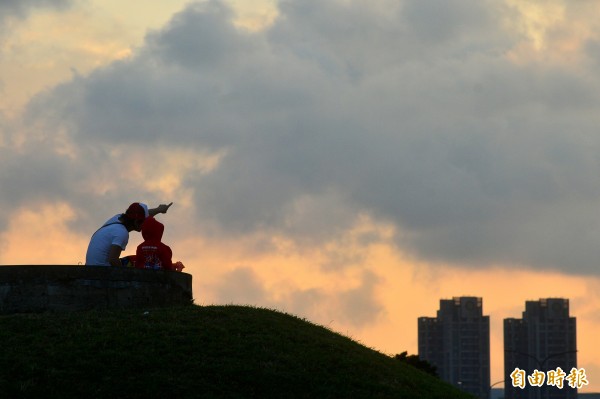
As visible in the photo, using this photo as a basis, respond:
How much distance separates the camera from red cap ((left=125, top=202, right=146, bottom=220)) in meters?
23.1

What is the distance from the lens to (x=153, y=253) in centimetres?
2356

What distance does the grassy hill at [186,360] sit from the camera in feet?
62.2

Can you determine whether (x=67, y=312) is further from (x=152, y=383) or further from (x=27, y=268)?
(x=152, y=383)

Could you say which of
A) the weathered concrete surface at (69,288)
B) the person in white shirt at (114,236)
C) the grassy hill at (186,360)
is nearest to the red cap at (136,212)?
the person in white shirt at (114,236)

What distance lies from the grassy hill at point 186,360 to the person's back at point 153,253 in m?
0.99

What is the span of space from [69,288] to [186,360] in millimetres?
3466

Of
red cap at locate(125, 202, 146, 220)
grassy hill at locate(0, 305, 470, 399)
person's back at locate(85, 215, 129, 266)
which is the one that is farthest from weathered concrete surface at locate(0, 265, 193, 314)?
red cap at locate(125, 202, 146, 220)

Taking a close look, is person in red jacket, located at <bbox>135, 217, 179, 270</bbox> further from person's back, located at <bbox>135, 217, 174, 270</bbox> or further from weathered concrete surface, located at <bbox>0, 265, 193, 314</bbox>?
weathered concrete surface, located at <bbox>0, 265, 193, 314</bbox>

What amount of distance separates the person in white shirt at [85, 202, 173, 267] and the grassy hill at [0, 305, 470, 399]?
122cm

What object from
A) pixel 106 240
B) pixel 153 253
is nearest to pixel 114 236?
pixel 106 240

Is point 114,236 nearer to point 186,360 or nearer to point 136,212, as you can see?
point 136,212

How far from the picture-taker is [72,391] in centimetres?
1855

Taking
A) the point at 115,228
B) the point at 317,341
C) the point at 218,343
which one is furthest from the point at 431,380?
the point at 115,228

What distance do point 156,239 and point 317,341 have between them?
11.8ft
